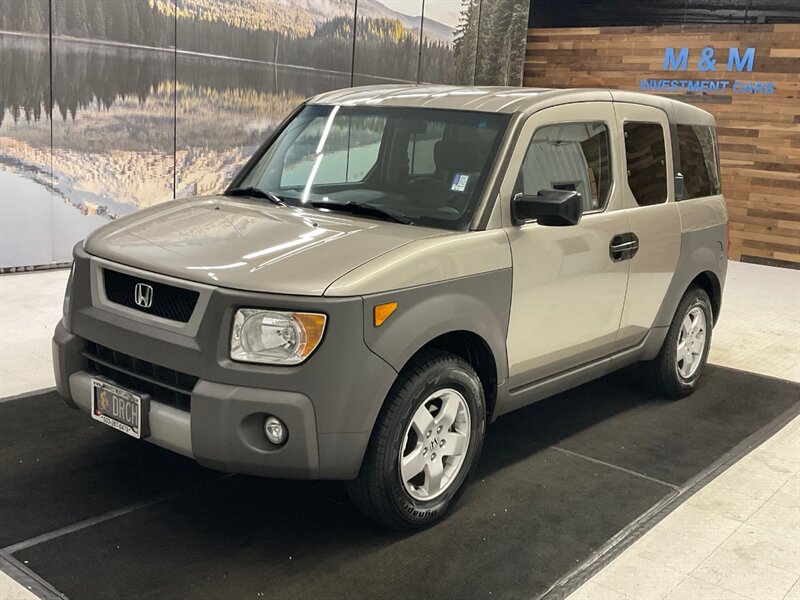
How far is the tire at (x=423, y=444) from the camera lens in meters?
3.16

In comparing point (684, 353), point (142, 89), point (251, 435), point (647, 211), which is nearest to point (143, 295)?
point (251, 435)

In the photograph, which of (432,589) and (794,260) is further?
(794,260)

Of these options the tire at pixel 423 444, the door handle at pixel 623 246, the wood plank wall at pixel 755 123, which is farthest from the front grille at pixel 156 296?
the wood plank wall at pixel 755 123

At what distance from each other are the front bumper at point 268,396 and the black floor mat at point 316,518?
0.38m

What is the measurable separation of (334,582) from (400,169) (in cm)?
187

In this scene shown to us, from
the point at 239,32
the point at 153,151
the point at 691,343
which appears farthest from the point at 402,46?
the point at 691,343

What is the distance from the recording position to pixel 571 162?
13.6 feet

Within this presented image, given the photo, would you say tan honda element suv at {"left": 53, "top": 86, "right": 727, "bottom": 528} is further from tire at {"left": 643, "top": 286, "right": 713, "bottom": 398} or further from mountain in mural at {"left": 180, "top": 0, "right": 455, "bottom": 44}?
mountain in mural at {"left": 180, "top": 0, "right": 455, "bottom": 44}

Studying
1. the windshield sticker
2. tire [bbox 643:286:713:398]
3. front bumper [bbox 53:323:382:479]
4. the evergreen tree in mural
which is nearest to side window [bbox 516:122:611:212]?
the windshield sticker

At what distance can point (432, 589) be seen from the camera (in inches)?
119

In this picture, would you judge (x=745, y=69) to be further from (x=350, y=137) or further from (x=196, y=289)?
(x=196, y=289)

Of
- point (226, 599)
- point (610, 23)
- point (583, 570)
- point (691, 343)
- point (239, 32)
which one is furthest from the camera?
point (610, 23)

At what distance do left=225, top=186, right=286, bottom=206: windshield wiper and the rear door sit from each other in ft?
5.90

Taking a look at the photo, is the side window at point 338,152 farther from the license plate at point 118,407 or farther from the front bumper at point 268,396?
the license plate at point 118,407
